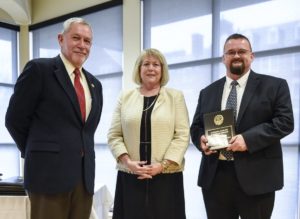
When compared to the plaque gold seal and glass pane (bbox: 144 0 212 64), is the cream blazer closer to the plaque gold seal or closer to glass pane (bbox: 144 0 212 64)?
the plaque gold seal

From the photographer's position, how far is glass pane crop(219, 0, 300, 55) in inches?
115

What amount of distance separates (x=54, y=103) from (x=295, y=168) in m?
2.34

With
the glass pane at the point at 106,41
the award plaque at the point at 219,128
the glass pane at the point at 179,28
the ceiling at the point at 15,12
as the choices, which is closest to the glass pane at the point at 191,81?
the glass pane at the point at 179,28

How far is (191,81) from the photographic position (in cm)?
362

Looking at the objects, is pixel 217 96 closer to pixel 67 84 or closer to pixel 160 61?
pixel 160 61

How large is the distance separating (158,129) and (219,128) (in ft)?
1.28

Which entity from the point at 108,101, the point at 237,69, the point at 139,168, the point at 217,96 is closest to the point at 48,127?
the point at 139,168

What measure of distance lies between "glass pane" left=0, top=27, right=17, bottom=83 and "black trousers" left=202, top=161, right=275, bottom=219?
4494 mm

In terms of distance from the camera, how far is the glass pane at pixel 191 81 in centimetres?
353

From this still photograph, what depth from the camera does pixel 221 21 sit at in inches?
133

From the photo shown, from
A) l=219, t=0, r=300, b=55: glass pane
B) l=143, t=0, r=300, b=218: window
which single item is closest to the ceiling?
l=143, t=0, r=300, b=218: window

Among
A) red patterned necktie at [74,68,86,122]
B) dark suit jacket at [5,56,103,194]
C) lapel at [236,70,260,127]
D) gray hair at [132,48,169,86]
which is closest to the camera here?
dark suit jacket at [5,56,103,194]

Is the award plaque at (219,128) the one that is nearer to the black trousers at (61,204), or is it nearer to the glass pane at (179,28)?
the black trousers at (61,204)

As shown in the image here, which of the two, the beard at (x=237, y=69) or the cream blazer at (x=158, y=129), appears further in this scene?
the cream blazer at (x=158, y=129)
